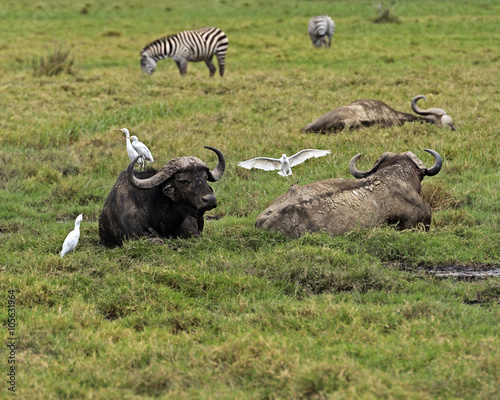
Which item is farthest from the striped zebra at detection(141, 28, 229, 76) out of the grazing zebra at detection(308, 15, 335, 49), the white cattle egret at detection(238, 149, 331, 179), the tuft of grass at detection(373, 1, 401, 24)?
the white cattle egret at detection(238, 149, 331, 179)

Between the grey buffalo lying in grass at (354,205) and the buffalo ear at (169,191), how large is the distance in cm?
105

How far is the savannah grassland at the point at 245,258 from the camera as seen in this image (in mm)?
4520

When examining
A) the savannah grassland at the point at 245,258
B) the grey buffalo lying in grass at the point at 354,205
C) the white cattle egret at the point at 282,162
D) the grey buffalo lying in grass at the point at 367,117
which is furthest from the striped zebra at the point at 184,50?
the grey buffalo lying in grass at the point at 354,205

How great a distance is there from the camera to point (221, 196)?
32.3 feet

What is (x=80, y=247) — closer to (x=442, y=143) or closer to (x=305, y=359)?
(x=305, y=359)

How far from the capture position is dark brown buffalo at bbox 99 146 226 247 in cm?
732

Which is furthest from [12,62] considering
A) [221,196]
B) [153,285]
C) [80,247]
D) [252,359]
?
[252,359]

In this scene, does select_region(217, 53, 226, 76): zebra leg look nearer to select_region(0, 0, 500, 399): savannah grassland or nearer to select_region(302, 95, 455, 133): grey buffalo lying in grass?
select_region(0, 0, 500, 399): savannah grassland

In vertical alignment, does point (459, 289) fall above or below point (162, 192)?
below

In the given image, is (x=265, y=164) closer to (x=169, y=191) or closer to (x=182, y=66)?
(x=169, y=191)

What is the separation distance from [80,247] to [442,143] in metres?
6.02

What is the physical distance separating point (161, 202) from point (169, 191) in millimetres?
248

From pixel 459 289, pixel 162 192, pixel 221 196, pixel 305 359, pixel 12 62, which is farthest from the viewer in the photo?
pixel 12 62

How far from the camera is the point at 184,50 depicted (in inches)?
856
